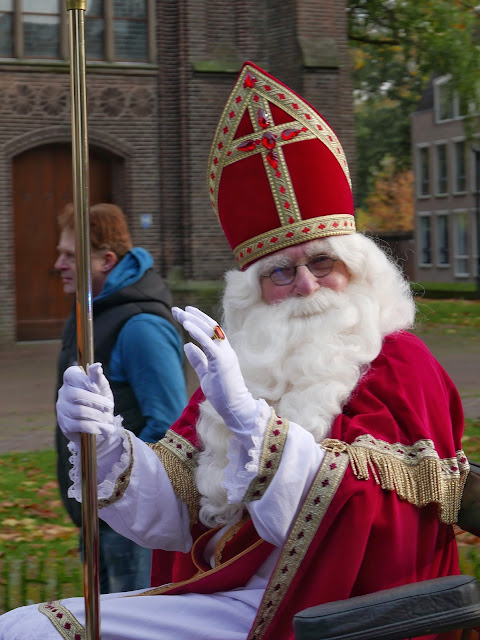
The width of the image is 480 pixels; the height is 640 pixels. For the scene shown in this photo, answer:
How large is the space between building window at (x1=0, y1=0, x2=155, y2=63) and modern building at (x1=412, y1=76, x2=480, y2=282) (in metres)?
24.1

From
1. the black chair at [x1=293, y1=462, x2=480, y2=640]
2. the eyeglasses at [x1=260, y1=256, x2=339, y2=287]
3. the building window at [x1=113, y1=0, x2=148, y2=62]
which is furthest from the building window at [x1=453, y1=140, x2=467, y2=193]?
the black chair at [x1=293, y1=462, x2=480, y2=640]

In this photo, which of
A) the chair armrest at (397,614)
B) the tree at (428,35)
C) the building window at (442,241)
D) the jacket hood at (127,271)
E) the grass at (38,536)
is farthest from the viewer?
the building window at (442,241)

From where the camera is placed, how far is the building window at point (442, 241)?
133ft

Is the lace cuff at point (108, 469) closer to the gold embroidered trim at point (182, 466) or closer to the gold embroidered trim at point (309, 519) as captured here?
the gold embroidered trim at point (182, 466)

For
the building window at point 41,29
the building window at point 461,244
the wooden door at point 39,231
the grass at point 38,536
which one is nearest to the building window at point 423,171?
the building window at point 461,244

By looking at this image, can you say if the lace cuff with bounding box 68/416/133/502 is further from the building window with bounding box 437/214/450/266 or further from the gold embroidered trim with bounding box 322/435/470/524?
the building window with bounding box 437/214/450/266

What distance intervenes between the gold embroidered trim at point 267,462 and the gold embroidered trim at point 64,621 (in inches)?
20.8

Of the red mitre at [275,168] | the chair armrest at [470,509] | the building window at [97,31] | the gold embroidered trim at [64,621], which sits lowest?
the gold embroidered trim at [64,621]

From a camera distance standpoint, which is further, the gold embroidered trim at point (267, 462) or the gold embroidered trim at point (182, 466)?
the gold embroidered trim at point (182, 466)

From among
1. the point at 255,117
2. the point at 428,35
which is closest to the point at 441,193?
the point at 428,35

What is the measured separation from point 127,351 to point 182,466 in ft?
3.35

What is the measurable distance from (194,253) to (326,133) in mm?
13115

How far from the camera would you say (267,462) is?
2.31m

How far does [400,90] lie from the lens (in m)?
35.1
